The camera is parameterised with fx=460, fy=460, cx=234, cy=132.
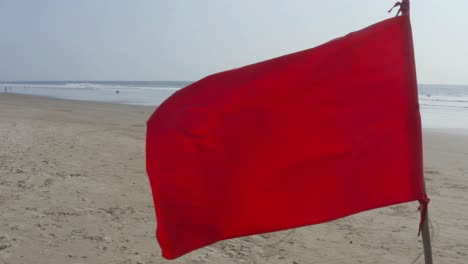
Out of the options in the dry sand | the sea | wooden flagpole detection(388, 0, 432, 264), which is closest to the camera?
wooden flagpole detection(388, 0, 432, 264)

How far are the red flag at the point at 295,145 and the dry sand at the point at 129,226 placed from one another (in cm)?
225

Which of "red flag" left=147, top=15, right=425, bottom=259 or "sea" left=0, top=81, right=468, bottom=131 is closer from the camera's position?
"red flag" left=147, top=15, right=425, bottom=259

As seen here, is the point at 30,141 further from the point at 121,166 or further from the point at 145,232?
the point at 145,232

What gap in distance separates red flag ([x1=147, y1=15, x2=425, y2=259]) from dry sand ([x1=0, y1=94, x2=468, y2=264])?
2250 millimetres

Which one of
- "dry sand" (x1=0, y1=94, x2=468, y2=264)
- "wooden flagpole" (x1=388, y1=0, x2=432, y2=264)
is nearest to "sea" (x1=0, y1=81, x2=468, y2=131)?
"dry sand" (x1=0, y1=94, x2=468, y2=264)

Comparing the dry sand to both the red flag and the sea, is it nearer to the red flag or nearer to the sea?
the red flag

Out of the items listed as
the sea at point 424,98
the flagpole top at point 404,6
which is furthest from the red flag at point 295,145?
the sea at point 424,98

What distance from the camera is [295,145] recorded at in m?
3.23

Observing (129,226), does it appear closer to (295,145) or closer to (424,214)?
(295,145)

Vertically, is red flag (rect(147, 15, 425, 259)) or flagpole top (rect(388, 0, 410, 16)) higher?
flagpole top (rect(388, 0, 410, 16))

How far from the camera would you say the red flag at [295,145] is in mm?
3178

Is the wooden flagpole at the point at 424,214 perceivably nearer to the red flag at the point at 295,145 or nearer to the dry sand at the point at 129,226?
the red flag at the point at 295,145

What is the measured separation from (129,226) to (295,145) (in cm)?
374

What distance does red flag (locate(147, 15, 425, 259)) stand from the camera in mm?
3178
